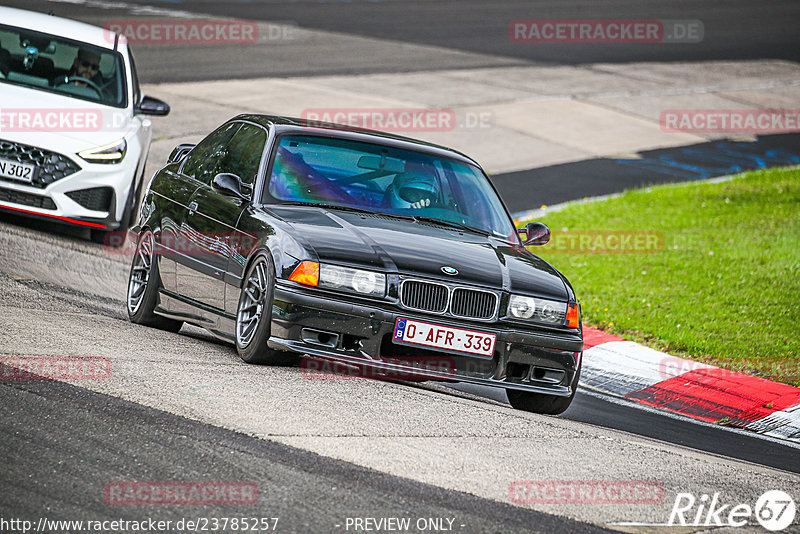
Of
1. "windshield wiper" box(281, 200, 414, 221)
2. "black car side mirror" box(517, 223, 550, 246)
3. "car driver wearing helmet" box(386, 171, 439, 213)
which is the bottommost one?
"black car side mirror" box(517, 223, 550, 246)

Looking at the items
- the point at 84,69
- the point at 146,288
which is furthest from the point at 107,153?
the point at 146,288

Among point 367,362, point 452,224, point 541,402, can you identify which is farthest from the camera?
point 452,224

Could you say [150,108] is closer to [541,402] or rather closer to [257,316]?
[257,316]

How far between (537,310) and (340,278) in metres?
1.20

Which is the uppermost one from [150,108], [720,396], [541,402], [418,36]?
[418,36]

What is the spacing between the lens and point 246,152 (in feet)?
26.7

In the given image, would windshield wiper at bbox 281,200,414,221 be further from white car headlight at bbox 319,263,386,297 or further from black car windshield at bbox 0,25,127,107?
black car windshield at bbox 0,25,127,107

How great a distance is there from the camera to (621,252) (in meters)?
13.4

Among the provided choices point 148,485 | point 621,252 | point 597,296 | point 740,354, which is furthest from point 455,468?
point 621,252

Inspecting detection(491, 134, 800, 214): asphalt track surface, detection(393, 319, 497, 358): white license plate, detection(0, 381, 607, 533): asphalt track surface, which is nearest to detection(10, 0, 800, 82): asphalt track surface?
detection(491, 134, 800, 214): asphalt track surface

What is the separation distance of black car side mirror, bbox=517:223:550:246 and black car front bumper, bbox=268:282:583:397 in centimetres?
129

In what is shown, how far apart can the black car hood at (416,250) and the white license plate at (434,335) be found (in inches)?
11.4

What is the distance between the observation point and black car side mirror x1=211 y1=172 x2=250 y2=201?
24.9 feet

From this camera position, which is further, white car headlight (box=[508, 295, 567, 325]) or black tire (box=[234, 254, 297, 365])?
white car headlight (box=[508, 295, 567, 325])
